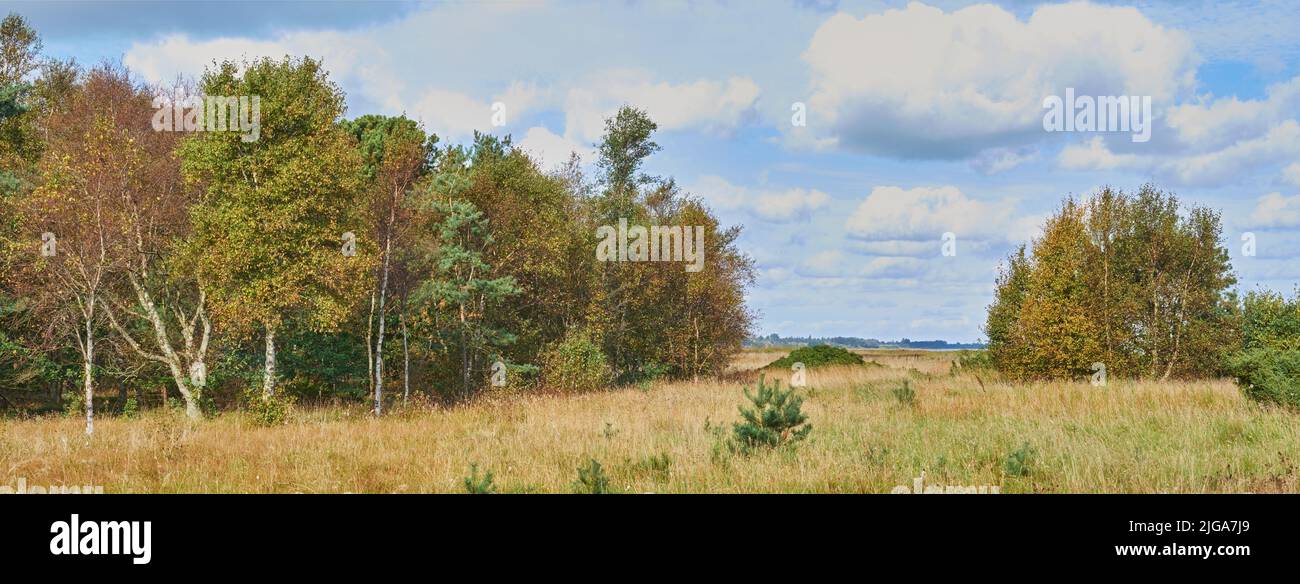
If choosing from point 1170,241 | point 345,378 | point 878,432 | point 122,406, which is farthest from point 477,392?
point 1170,241

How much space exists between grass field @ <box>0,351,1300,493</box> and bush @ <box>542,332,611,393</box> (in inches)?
447

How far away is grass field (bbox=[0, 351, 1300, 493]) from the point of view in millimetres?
10172

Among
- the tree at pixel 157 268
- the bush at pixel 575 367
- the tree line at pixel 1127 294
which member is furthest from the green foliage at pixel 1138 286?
the tree at pixel 157 268

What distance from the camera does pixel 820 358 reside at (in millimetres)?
50406

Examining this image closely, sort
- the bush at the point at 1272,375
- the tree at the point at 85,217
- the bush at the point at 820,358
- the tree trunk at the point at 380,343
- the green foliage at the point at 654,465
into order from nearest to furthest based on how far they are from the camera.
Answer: the green foliage at the point at 654,465 → the bush at the point at 1272,375 → the tree at the point at 85,217 → the tree trunk at the point at 380,343 → the bush at the point at 820,358

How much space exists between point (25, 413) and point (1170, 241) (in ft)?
159

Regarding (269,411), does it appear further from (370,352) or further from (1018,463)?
(1018,463)

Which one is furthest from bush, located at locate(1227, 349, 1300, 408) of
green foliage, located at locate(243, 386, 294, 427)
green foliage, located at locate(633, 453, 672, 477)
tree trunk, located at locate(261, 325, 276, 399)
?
tree trunk, located at locate(261, 325, 276, 399)

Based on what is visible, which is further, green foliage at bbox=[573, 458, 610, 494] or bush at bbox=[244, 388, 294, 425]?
bush at bbox=[244, 388, 294, 425]

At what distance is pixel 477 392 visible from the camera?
32.3 m

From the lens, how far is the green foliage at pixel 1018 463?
1035 cm

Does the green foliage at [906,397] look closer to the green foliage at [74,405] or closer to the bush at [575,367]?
the bush at [575,367]

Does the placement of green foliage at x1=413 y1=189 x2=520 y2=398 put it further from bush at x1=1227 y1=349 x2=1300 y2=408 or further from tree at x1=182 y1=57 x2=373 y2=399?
bush at x1=1227 y1=349 x2=1300 y2=408

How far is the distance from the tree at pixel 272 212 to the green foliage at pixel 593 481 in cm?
1602
